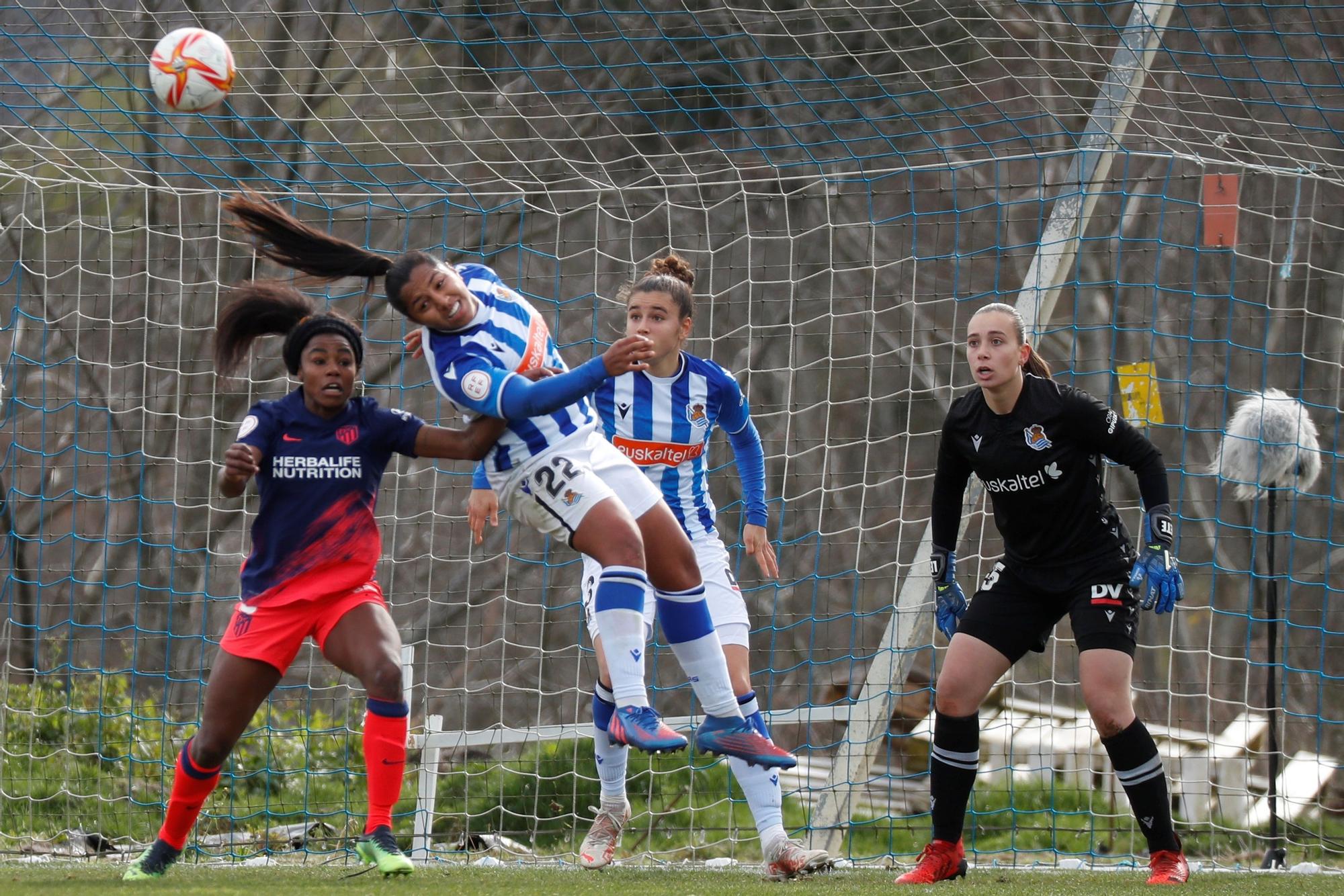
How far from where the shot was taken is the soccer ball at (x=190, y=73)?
20.0ft

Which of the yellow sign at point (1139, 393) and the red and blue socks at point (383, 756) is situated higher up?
the yellow sign at point (1139, 393)

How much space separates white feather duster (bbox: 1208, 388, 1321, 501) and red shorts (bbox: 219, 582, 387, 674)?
4.35 metres

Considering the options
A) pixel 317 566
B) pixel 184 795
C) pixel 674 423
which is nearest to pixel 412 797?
pixel 184 795

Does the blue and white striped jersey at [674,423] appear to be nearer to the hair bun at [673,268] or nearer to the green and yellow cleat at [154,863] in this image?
the hair bun at [673,268]

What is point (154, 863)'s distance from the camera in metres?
4.50

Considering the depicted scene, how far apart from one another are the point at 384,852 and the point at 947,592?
2.23m

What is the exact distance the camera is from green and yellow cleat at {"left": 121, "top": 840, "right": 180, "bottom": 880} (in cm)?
448

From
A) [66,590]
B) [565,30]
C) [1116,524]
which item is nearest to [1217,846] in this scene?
[1116,524]

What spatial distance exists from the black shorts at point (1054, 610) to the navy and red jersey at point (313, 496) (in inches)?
81.9

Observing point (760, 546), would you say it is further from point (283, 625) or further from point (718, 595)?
point (283, 625)

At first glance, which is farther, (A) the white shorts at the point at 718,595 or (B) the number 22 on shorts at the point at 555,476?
(A) the white shorts at the point at 718,595

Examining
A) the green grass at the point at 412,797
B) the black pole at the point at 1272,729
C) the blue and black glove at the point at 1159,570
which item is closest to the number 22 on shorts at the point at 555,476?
the blue and black glove at the point at 1159,570

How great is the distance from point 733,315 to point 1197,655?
4875 mm

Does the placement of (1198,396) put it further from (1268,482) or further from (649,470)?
(649,470)
